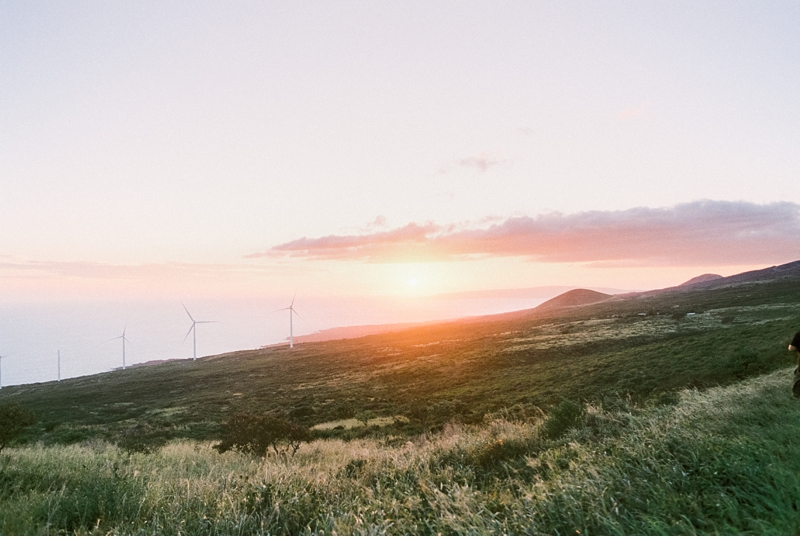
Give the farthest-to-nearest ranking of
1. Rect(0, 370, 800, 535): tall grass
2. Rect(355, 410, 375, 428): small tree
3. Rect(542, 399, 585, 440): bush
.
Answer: Rect(355, 410, 375, 428): small tree, Rect(542, 399, 585, 440): bush, Rect(0, 370, 800, 535): tall grass

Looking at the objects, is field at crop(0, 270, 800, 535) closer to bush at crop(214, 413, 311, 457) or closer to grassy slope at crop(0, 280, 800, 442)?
bush at crop(214, 413, 311, 457)

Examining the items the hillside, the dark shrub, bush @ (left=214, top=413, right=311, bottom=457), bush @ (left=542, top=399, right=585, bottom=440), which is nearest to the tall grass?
bush @ (left=542, top=399, right=585, bottom=440)

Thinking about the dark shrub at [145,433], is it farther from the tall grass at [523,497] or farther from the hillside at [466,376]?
the tall grass at [523,497]

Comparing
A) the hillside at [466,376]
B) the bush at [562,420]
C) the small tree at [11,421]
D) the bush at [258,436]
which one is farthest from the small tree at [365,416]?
the bush at [562,420]

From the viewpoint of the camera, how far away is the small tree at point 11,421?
16.7 meters

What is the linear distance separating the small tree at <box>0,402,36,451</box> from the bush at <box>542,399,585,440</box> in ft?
65.9

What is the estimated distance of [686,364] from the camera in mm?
37406

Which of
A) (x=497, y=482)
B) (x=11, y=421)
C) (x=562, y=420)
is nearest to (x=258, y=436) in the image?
(x=11, y=421)

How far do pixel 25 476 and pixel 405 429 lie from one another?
71.3 ft

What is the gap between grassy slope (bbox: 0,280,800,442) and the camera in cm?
3366

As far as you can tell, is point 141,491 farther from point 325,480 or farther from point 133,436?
point 133,436

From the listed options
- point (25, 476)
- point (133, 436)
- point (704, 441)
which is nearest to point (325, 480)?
point (704, 441)

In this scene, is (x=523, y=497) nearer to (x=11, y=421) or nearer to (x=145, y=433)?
(x=11, y=421)

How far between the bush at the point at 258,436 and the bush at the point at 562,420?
10020mm
